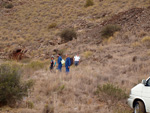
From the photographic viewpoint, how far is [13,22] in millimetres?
38719

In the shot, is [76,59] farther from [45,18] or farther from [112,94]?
[45,18]

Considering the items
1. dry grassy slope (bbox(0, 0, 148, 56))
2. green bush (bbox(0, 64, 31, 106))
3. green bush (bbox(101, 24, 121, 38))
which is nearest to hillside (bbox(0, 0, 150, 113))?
dry grassy slope (bbox(0, 0, 148, 56))

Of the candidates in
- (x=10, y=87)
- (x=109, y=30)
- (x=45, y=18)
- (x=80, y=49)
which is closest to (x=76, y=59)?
(x=80, y=49)

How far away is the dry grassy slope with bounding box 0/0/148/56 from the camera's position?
90.8ft

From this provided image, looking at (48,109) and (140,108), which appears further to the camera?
(140,108)

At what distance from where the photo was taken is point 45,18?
1478 inches

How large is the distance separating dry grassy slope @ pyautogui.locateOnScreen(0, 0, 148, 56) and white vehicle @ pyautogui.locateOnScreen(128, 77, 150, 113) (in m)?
17.7

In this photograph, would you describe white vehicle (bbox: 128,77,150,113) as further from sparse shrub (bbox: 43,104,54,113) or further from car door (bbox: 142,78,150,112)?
sparse shrub (bbox: 43,104,54,113)

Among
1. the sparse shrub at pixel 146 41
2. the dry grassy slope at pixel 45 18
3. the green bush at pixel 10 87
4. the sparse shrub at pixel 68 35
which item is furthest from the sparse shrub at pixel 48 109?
the sparse shrub at pixel 68 35

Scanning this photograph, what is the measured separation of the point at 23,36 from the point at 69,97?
83.3 ft

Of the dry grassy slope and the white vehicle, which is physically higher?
the dry grassy slope

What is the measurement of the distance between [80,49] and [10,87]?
1459cm

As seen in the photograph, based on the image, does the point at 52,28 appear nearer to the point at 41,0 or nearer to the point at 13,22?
the point at 13,22

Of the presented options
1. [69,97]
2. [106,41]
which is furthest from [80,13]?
[69,97]
